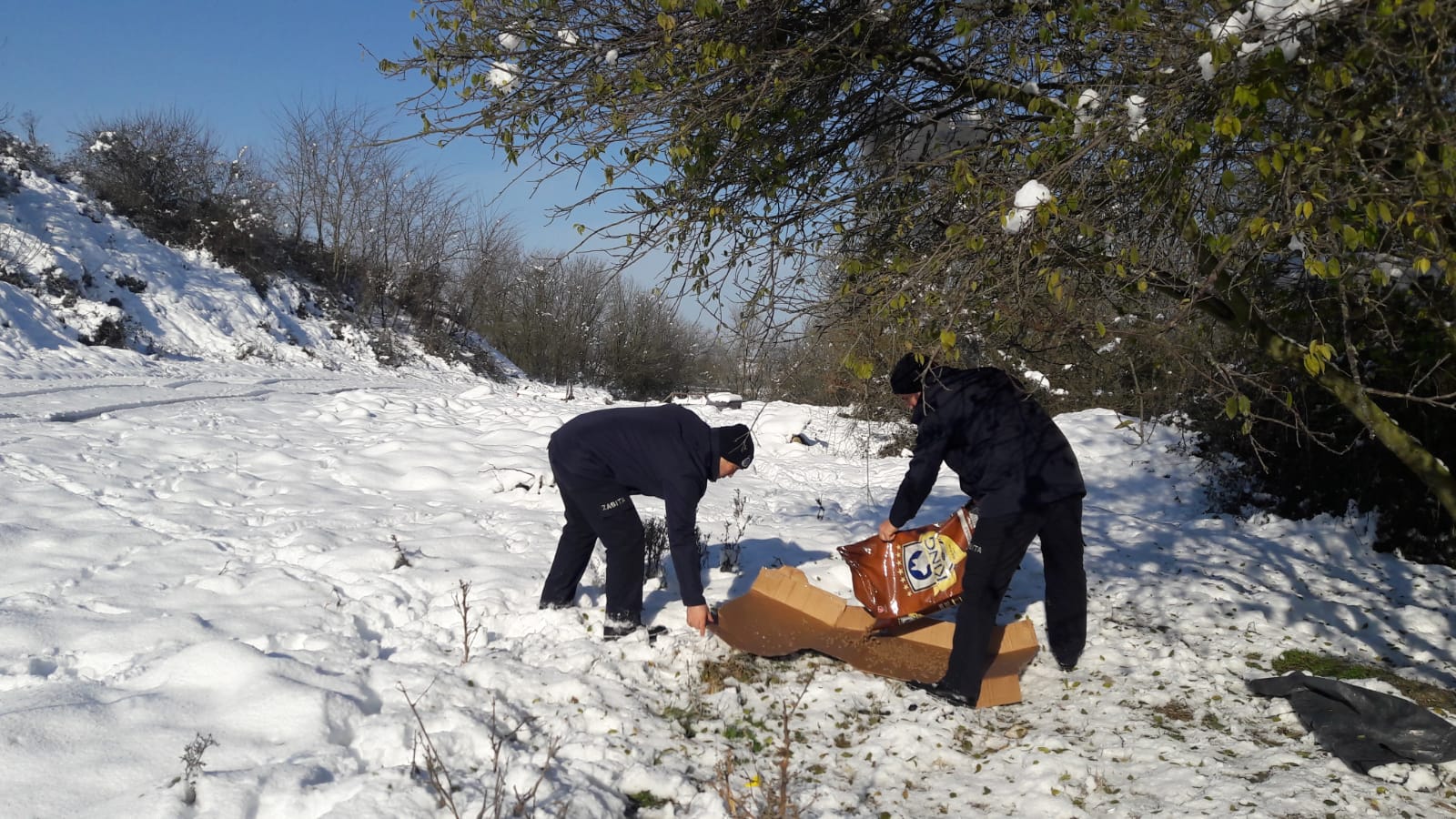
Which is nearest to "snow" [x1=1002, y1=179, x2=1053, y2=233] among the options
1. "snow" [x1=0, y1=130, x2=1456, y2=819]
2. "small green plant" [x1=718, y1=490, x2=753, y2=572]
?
"snow" [x1=0, y1=130, x2=1456, y2=819]

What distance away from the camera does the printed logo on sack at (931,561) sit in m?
4.63

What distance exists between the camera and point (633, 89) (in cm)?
354

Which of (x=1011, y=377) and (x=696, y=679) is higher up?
(x=1011, y=377)

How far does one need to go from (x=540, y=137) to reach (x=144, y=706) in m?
2.83

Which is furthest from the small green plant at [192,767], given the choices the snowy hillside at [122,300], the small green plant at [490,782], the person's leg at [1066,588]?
the snowy hillside at [122,300]

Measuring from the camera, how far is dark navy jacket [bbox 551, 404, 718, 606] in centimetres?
408

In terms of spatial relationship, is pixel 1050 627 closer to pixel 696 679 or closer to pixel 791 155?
pixel 696 679

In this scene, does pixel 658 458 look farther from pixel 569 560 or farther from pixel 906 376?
pixel 906 376

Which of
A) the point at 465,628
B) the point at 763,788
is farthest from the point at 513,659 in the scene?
the point at 763,788

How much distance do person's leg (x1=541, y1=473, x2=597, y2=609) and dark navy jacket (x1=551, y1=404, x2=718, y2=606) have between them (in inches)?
12.9

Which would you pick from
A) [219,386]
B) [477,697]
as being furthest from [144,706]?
[219,386]

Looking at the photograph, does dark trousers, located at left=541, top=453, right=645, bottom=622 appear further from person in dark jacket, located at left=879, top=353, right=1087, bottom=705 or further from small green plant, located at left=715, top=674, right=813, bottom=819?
person in dark jacket, located at left=879, top=353, right=1087, bottom=705

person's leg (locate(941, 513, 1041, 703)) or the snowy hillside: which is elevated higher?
the snowy hillside

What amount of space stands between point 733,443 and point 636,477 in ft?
1.75
